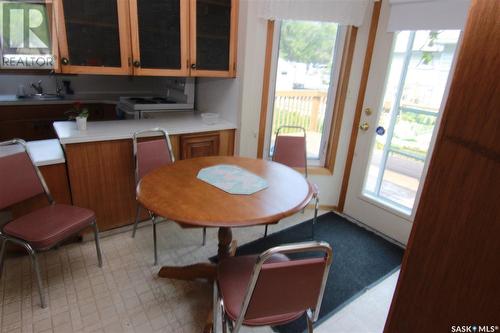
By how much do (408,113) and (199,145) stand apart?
1832 mm

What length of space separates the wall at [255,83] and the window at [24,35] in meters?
1.60

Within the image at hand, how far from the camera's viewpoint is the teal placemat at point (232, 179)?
1602 mm

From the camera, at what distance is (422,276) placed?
25.6 inches

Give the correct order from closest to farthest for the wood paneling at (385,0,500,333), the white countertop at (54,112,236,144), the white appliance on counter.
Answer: the wood paneling at (385,0,500,333) < the white countertop at (54,112,236,144) < the white appliance on counter

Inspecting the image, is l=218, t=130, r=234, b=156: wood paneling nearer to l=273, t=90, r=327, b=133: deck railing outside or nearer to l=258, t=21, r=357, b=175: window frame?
l=258, t=21, r=357, b=175: window frame

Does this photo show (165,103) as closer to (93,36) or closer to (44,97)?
(93,36)

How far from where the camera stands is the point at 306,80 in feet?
8.86

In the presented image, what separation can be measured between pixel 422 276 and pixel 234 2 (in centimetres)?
252

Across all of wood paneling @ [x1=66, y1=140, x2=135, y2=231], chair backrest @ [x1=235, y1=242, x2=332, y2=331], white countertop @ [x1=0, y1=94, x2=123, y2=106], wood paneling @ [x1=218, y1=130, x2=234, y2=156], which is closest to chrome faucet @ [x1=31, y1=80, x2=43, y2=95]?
white countertop @ [x1=0, y1=94, x2=123, y2=106]

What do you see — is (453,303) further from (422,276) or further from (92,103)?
(92,103)

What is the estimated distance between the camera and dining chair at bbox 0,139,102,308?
157 centimetres

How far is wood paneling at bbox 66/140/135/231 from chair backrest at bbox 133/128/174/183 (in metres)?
0.18

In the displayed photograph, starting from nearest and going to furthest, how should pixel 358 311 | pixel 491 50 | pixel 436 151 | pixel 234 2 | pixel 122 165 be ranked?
pixel 491 50, pixel 436 151, pixel 358 311, pixel 122 165, pixel 234 2

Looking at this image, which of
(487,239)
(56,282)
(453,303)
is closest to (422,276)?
(453,303)
